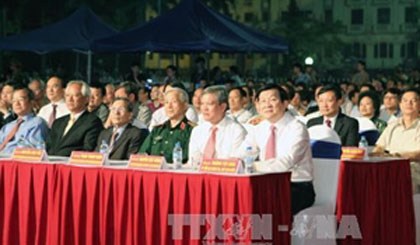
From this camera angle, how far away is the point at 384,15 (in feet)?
331

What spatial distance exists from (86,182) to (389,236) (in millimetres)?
2973

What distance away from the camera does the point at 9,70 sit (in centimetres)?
3219

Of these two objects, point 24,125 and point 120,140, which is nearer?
point 120,140

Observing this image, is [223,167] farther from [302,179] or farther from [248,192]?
[302,179]

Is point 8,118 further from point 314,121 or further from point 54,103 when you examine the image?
point 314,121

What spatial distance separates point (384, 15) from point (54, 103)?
8742 cm

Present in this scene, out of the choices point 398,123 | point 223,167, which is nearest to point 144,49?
point 398,123

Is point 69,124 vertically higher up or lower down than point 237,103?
lower down

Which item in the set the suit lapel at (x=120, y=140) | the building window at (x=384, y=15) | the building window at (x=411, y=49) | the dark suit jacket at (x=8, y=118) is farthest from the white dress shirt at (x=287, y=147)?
the building window at (x=384, y=15)

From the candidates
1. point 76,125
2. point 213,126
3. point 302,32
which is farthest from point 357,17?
point 213,126

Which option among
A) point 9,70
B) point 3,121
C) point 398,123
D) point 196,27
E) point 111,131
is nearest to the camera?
point 111,131

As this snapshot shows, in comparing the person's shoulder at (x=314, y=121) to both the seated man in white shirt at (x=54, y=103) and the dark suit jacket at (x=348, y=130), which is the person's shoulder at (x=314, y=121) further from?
the seated man in white shirt at (x=54, y=103)

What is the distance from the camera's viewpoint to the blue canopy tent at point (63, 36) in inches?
1057

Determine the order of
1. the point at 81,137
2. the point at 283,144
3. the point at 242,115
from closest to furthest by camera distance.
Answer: the point at 283,144 < the point at 81,137 < the point at 242,115
